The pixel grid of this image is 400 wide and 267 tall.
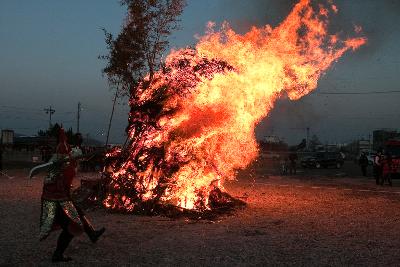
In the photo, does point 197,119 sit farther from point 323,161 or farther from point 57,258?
point 323,161

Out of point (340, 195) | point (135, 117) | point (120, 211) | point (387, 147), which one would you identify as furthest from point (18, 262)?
point (387, 147)

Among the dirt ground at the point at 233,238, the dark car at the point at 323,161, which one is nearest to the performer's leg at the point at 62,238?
the dirt ground at the point at 233,238

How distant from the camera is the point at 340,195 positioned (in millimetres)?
17641

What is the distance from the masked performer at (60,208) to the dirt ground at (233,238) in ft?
1.36

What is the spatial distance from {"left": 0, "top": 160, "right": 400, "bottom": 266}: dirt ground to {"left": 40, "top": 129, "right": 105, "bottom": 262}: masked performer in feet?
1.36

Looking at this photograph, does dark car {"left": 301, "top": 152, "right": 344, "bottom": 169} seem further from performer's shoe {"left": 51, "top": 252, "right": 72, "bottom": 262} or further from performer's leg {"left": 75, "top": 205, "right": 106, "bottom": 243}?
performer's shoe {"left": 51, "top": 252, "right": 72, "bottom": 262}

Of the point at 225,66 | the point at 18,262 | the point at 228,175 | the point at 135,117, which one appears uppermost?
the point at 225,66

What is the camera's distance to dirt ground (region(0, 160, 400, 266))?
7.29m

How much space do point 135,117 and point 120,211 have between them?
122 inches

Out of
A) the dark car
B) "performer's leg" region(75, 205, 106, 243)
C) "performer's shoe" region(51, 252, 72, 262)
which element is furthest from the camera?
the dark car

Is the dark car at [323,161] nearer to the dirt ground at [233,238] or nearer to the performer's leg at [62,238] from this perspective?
the dirt ground at [233,238]

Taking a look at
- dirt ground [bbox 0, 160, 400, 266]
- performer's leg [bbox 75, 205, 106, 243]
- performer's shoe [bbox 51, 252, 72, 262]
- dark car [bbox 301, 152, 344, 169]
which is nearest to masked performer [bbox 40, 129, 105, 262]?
performer's shoe [bbox 51, 252, 72, 262]

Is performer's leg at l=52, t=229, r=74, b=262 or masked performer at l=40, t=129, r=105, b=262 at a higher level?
masked performer at l=40, t=129, r=105, b=262

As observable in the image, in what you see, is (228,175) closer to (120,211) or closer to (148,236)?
(120,211)
